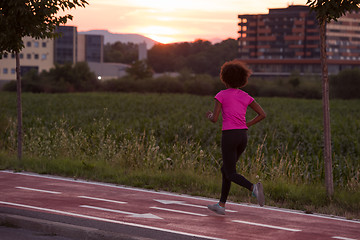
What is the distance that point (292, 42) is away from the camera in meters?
143

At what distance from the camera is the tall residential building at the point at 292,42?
5536 inches

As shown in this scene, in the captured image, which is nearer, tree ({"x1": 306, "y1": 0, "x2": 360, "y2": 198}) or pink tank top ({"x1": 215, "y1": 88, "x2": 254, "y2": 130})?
pink tank top ({"x1": 215, "y1": 88, "x2": 254, "y2": 130})

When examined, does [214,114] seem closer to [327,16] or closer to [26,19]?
[327,16]

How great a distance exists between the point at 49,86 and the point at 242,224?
81.5m

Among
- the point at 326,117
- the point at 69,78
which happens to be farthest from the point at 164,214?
the point at 69,78

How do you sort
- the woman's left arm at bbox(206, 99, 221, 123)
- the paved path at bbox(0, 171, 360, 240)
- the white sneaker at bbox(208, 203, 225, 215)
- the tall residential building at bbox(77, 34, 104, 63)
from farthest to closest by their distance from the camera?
the tall residential building at bbox(77, 34, 104, 63)
the white sneaker at bbox(208, 203, 225, 215)
the woman's left arm at bbox(206, 99, 221, 123)
the paved path at bbox(0, 171, 360, 240)

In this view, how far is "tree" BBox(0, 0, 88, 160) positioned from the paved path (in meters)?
3.54

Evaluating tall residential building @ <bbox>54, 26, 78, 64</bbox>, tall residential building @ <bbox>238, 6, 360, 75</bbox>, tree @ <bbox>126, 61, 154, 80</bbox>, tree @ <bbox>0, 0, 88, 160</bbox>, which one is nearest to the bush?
tree @ <bbox>126, 61, 154, 80</bbox>

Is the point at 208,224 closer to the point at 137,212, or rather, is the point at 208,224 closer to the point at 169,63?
the point at 137,212

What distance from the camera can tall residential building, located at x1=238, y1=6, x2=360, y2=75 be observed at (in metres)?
141

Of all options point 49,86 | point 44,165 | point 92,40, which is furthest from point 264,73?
point 44,165

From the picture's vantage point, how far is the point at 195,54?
12825 centimetres

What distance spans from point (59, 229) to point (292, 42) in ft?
464

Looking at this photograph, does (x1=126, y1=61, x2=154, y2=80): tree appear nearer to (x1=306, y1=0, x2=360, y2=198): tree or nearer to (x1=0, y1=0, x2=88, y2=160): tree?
(x1=0, y1=0, x2=88, y2=160): tree
